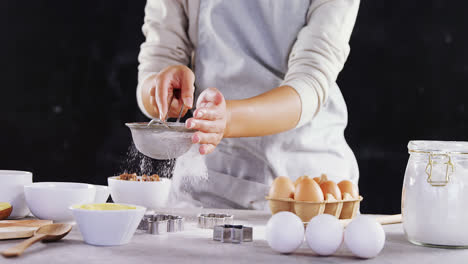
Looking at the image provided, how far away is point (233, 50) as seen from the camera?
2100mm

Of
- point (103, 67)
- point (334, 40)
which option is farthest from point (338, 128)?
point (103, 67)

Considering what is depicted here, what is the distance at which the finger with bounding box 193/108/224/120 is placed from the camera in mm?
1453

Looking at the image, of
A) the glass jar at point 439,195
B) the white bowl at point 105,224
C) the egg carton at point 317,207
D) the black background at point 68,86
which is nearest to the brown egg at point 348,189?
the egg carton at point 317,207

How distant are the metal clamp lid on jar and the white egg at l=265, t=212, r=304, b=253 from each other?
30 cm

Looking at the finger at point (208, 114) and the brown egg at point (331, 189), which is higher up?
the finger at point (208, 114)

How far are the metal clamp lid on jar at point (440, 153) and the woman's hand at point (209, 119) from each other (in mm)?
525

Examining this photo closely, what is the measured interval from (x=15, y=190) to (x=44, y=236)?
0.34 m

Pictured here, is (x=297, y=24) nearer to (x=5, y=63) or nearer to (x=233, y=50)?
(x=233, y=50)

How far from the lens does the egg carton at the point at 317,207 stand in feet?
4.44

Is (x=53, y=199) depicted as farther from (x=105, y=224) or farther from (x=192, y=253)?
(x=192, y=253)

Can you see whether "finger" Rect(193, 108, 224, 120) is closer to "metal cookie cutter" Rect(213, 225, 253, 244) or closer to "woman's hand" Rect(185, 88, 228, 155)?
"woman's hand" Rect(185, 88, 228, 155)

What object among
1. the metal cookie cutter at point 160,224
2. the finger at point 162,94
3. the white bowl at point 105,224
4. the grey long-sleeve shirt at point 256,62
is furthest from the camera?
the grey long-sleeve shirt at point 256,62

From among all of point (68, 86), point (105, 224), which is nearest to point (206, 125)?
point (105, 224)

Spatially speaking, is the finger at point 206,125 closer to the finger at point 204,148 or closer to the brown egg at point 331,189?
the finger at point 204,148
